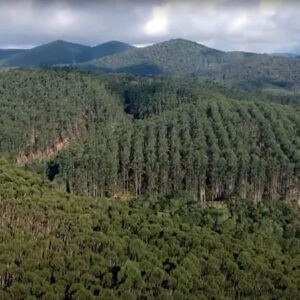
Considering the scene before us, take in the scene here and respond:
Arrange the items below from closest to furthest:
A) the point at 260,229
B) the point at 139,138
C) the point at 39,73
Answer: the point at 260,229 < the point at 139,138 < the point at 39,73

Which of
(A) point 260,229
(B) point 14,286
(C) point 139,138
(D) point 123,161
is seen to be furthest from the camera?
(C) point 139,138

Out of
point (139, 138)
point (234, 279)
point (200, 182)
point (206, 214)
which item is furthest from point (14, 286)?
point (139, 138)

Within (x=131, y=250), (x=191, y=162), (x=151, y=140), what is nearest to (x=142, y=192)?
(x=191, y=162)

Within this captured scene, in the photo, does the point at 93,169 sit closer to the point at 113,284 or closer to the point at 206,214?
the point at 206,214

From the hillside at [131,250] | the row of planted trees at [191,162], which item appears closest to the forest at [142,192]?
the hillside at [131,250]

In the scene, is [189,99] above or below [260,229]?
above

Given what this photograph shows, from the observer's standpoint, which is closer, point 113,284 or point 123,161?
point 113,284

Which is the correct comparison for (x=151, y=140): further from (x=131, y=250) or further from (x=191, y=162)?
(x=131, y=250)
